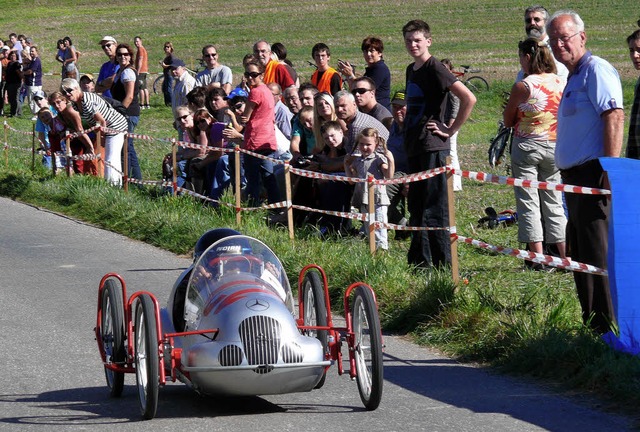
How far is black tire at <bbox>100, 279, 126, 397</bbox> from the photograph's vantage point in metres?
7.20

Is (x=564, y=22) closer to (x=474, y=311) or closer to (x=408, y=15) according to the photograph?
(x=474, y=311)

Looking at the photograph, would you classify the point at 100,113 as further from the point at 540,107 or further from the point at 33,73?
the point at 33,73

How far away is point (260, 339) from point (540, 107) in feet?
16.3

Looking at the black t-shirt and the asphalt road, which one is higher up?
the black t-shirt

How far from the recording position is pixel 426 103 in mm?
10336

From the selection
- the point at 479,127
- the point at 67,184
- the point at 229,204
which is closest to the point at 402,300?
the point at 229,204

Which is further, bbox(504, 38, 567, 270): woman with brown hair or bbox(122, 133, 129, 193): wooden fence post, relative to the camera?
bbox(122, 133, 129, 193): wooden fence post

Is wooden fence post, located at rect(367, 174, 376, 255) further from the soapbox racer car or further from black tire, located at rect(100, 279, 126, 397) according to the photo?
black tire, located at rect(100, 279, 126, 397)

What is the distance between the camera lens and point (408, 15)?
220 ft

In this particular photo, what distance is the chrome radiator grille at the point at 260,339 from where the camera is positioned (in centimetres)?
631

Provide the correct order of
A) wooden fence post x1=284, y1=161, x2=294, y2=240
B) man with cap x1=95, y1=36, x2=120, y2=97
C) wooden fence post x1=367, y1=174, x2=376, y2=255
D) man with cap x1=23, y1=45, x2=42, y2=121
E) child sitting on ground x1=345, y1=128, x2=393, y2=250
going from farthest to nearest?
man with cap x1=23, y1=45, x2=42, y2=121, man with cap x1=95, y1=36, x2=120, y2=97, wooden fence post x1=284, y1=161, x2=294, y2=240, child sitting on ground x1=345, y1=128, x2=393, y2=250, wooden fence post x1=367, y1=174, x2=376, y2=255

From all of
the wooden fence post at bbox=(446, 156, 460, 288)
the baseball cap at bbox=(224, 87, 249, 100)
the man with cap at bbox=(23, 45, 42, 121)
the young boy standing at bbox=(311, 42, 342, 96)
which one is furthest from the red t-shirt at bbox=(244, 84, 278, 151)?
the man with cap at bbox=(23, 45, 42, 121)

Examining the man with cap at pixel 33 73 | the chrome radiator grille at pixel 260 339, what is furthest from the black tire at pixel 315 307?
the man with cap at pixel 33 73

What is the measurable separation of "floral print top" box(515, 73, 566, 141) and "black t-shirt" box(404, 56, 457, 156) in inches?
26.9
